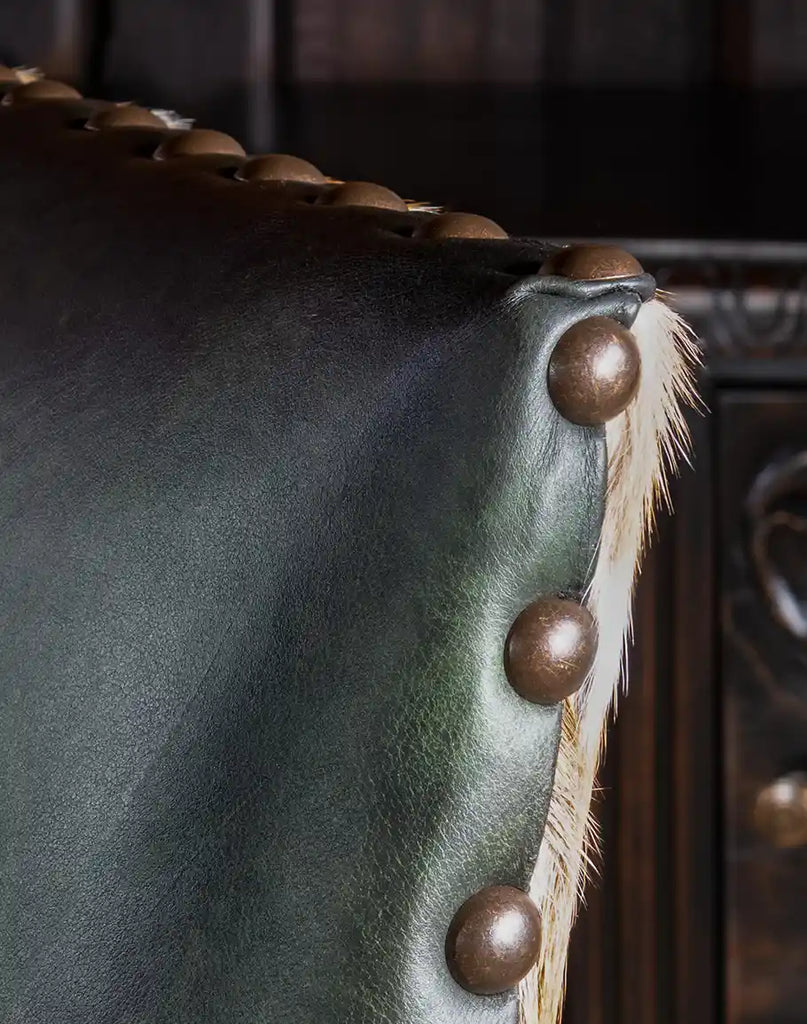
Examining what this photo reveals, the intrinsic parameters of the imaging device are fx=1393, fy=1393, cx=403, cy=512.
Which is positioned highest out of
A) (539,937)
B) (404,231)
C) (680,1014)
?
(404,231)

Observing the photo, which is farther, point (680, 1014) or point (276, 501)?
point (680, 1014)

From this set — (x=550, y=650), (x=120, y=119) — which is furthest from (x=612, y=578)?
(x=120, y=119)

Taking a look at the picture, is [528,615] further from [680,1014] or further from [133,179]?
[680,1014]

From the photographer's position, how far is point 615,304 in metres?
0.20

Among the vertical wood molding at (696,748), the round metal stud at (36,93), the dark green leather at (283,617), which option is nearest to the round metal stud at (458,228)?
the dark green leather at (283,617)

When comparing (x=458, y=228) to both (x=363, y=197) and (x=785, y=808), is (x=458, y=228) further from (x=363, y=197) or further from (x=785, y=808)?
(x=785, y=808)

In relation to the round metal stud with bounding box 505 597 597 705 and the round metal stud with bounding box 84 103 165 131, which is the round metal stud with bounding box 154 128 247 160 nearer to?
the round metal stud with bounding box 84 103 165 131

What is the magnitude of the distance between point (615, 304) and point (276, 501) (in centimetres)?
6

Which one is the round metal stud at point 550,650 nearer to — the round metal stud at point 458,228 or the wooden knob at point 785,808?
the round metal stud at point 458,228

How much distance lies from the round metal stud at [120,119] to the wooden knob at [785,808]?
0.43 m

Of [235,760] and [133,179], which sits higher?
[133,179]

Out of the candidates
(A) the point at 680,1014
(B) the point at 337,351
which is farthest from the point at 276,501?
(A) the point at 680,1014

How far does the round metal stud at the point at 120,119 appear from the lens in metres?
0.29

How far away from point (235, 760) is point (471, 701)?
40mm
